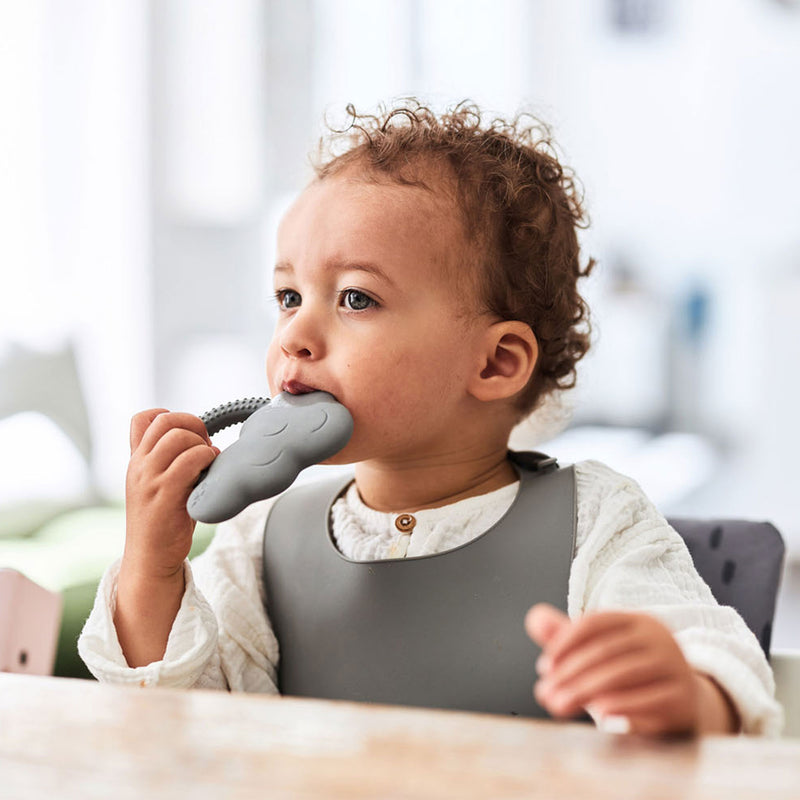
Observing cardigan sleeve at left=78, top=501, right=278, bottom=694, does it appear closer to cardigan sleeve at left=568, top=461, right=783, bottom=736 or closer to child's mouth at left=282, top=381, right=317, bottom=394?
child's mouth at left=282, top=381, right=317, bottom=394

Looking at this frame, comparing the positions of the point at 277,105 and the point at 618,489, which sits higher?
the point at 277,105

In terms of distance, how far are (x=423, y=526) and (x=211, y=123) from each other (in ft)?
6.45

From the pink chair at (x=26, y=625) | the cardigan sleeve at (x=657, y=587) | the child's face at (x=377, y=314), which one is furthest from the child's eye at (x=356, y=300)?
the pink chair at (x=26, y=625)

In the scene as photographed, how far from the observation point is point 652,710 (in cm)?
49

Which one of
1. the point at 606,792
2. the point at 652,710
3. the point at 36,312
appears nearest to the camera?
the point at 606,792

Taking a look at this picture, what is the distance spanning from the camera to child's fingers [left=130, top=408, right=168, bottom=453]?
2.76 ft

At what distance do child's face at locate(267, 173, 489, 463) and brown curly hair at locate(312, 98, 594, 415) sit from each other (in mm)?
31

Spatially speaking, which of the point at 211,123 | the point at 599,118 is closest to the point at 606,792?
the point at 211,123

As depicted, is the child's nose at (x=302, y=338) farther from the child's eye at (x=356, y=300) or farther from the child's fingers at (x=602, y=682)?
the child's fingers at (x=602, y=682)

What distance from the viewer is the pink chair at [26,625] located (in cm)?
92

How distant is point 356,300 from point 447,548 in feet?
0.75

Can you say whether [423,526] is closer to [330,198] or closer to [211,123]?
[330,198]

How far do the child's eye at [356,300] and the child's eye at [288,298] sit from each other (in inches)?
2.1

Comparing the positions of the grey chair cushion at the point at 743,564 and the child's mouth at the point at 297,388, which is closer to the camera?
the child's mouth at the point at 297,388
